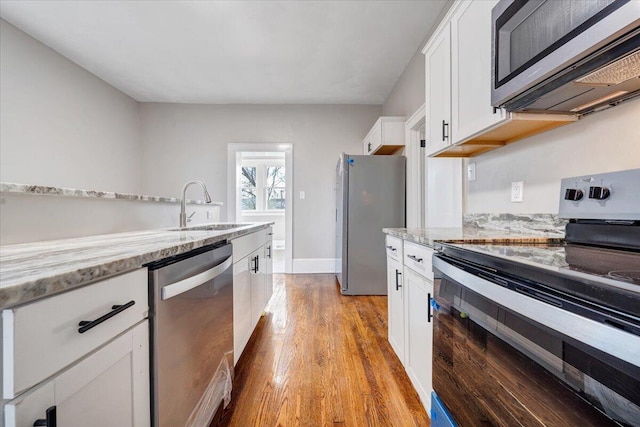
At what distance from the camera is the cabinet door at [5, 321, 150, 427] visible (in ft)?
1.43

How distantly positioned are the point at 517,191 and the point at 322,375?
1481 millimetres

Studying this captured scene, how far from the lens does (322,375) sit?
1603mm

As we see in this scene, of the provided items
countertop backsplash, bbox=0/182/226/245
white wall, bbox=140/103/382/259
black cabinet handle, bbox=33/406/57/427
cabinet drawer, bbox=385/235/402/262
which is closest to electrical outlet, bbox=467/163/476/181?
cabinet drawer, bbox=385/235/402/262

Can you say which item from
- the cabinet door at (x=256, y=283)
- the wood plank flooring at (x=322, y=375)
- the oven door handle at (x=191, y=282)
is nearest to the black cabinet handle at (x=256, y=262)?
the cabinet door at (x=256, y=283)

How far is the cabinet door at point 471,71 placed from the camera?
122 centimetres

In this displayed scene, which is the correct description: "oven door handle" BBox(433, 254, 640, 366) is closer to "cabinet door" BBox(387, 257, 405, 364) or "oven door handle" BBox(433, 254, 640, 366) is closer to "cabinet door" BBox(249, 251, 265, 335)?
"cabinet door" BBox(387, 257, 405, 364)

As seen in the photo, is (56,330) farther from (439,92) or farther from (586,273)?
(439,92)

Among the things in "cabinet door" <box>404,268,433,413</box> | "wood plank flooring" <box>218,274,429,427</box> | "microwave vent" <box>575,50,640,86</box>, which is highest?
"microwave vent" <box>575,50,640,86</box>

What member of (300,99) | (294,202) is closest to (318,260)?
(294,202)

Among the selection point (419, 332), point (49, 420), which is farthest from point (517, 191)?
point (49, 420)

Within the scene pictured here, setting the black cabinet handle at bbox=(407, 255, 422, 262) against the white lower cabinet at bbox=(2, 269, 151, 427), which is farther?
the black cabinet handle at bbox=(407, 255, 422, 262)

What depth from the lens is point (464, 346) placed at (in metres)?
0.84

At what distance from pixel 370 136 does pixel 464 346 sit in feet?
10.7

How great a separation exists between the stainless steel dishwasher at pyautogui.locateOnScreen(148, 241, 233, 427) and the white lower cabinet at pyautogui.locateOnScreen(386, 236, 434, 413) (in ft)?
2.97
